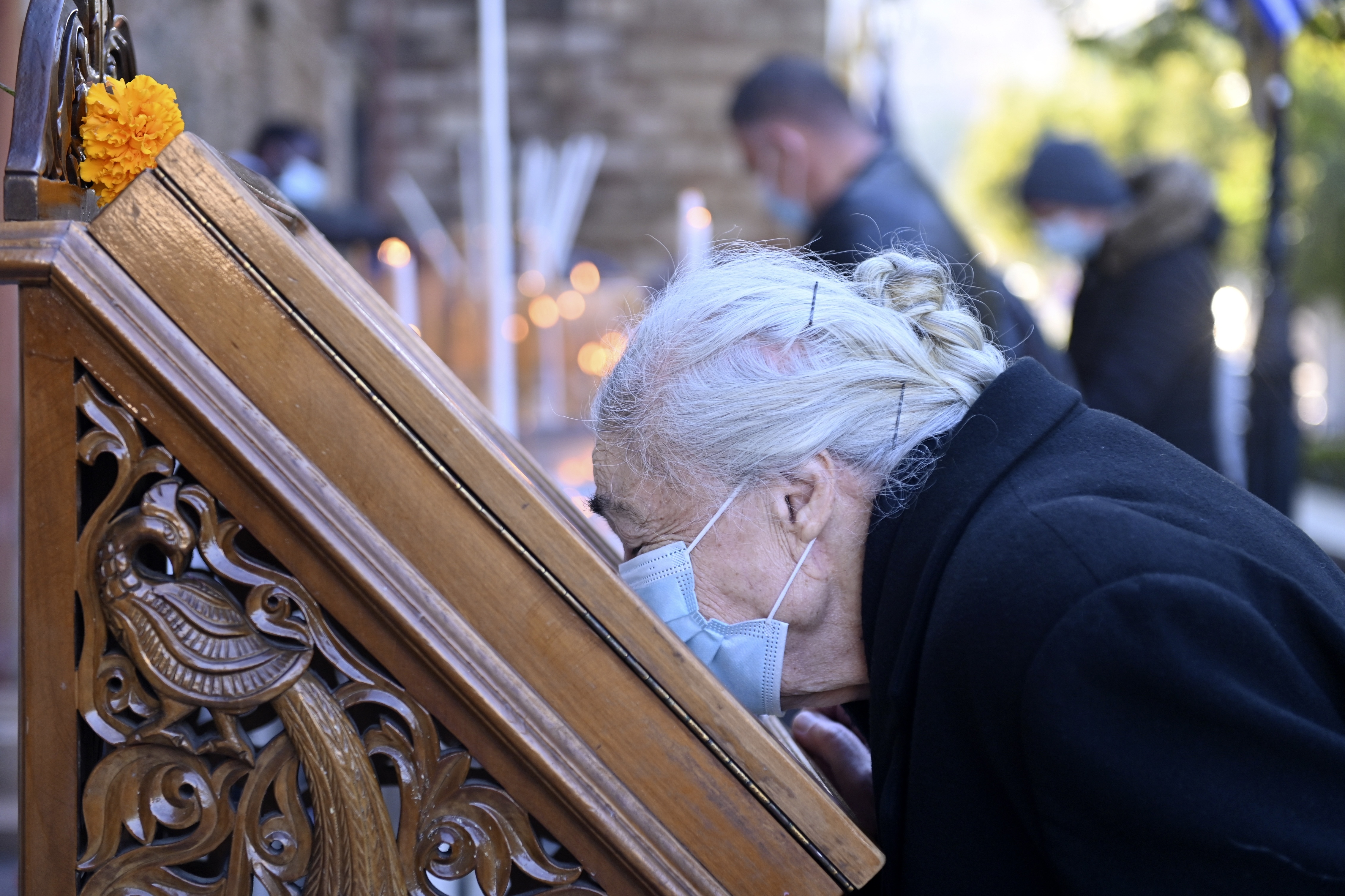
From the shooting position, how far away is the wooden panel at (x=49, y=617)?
1090mm

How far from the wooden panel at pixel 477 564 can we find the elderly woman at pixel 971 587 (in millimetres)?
224

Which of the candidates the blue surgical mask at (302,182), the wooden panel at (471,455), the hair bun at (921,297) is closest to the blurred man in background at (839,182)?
the hair bun at (921,297)

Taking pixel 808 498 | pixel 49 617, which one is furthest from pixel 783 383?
pixel 49 617

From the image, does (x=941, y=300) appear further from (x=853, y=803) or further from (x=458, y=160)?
(x=458, y=160)

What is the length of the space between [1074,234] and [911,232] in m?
2.02

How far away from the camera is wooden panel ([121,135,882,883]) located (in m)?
1.08

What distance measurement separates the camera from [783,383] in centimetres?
131

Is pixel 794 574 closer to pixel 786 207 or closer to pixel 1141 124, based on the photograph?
pixel 786 207

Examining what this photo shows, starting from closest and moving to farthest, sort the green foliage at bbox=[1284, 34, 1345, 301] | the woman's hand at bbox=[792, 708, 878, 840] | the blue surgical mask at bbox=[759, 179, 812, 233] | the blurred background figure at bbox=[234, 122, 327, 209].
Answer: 1. the woman's hand at bbox=[792, 708, 878, 840]
2. the blue surgical mask at bbox=[759, 179, 812, 233]
3. the blurred background figure at bbox=[234, 122, 327, 209]
4. the green foliage at bbox=[1284, 34, 1345, 301]

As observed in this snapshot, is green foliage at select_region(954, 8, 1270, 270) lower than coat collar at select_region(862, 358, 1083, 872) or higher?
lower

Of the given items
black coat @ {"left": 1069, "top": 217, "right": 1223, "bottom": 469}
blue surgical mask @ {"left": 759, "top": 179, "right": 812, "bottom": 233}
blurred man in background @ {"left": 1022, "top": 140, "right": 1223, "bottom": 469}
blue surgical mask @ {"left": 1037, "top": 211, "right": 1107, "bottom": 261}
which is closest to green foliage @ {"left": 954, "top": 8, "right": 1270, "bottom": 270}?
blue surgical mask @ {"left": 1037, "top": 211, "right": 1107, "bottom": 261}

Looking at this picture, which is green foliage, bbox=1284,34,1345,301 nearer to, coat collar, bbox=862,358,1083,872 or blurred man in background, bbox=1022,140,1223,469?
blurred man in background, bbox=1022,140,1223,469

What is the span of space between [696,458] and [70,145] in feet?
2.37

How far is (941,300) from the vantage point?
146 cm
